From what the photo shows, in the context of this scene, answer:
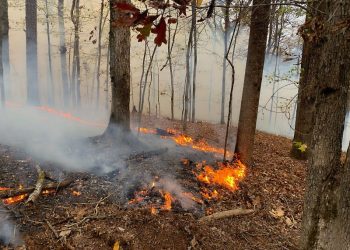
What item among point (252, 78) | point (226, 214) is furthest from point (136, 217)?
point (252, 78)

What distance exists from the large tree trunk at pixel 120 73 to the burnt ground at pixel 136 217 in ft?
5.98

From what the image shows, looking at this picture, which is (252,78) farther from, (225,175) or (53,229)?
(53,229)

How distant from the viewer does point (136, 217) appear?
19.0 ft

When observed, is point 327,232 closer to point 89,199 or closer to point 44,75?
point 89,199

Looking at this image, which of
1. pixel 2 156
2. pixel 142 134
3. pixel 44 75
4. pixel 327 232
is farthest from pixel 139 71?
pixel 327 232

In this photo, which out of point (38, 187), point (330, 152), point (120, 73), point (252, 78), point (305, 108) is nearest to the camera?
point (330, 152)

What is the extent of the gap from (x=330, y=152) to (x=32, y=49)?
15668 mm

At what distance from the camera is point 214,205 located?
6836 mm

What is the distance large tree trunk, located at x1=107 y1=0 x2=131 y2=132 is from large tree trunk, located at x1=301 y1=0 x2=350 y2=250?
20.0ft

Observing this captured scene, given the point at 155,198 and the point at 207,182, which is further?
the point at 207,182

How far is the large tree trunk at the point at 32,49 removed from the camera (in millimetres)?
15273

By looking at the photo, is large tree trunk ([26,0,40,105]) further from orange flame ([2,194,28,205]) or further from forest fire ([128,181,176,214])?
forest fire ([128,181,176,214])

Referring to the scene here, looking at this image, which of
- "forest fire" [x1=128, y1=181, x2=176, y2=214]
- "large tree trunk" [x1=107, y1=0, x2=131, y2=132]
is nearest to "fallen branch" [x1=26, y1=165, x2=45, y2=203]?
"forest fire" [x1=128, y1=181, x2=176, y2=214]

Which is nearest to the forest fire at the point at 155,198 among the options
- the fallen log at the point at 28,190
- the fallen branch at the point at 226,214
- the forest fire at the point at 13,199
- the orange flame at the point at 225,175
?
the fallen branch at the point at 226,214
